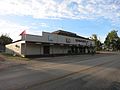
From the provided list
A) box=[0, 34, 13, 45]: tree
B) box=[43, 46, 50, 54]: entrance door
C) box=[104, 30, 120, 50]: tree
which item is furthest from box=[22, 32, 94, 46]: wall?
box=[104, 30, 120, 50]: tree

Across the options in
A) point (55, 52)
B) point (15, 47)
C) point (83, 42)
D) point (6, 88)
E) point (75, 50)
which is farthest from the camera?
point (83, 42)

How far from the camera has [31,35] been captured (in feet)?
130

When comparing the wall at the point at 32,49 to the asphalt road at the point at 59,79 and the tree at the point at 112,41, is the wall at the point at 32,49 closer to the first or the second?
the asphalt road at the point at 59,79

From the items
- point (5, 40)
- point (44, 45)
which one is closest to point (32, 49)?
point (44, 45)

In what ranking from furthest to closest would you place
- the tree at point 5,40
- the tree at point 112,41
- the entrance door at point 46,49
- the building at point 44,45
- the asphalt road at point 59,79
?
the tree at point 112,41 → the tree at point 5,40 → the entrance door at point 46,49 → the building at point 44,45 → the asphalt road at point 59,79

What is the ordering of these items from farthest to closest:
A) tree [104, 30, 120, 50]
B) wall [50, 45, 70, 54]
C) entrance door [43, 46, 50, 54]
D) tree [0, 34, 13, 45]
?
tree [104, 30, 120, 50], tree [0, 34, 13, 45], wall [50, 45, 70, 54], entrance door [43, 46, 50, 54]

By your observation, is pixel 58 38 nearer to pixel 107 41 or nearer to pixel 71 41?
pixel 71 41

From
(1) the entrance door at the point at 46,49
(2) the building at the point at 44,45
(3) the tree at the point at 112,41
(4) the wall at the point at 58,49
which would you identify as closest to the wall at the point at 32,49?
(2) the building at the point at 44,45

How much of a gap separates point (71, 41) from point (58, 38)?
7.82m

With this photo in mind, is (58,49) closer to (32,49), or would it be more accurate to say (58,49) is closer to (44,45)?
(44,45)

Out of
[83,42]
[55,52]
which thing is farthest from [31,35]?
[83,42]

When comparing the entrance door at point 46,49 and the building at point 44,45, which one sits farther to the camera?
the entrance door at point 46,49

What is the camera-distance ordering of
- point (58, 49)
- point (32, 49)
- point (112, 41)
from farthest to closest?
point (112, 41), point (58, 49), point (32, 49)

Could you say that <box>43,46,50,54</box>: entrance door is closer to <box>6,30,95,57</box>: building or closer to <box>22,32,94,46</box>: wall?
<box>6,30,95,57</box>: building
